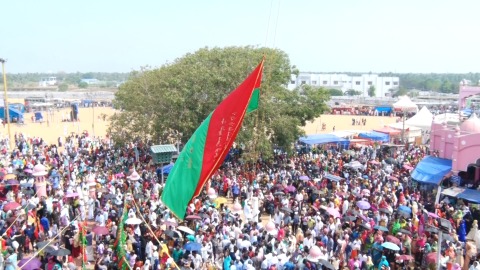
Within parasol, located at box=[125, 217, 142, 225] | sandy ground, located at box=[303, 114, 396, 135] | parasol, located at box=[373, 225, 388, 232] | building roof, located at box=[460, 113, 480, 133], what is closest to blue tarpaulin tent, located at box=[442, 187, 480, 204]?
building roof, located at box=[460, 113, 480, 133]

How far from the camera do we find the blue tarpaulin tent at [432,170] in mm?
19984

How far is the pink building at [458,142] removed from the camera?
63.8 feet

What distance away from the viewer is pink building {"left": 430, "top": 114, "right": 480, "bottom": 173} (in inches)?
766

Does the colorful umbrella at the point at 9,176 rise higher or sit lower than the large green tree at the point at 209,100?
lower

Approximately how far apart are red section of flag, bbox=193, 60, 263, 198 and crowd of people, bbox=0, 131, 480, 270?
3.47 meters

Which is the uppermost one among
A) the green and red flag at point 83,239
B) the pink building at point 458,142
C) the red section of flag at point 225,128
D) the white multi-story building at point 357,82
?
the white multi-story building at point 357,82

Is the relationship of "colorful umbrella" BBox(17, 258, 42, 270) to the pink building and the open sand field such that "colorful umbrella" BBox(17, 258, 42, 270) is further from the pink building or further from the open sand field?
the open sand field

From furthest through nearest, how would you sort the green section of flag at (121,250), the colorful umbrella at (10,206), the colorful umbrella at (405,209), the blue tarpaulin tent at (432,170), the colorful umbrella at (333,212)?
the blue tarpaulin tent at (432,170)
the colorful umbrella at (405,209)
the colorful umbrella at (10,206)
the colorful umbrella at (333,212)
the green section of flag at (121,250)

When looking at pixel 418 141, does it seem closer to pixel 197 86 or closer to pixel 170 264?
pixel 197 86

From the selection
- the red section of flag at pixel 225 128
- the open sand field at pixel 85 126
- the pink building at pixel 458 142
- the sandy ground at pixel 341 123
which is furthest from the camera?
the sandy ground at pixel 341 123

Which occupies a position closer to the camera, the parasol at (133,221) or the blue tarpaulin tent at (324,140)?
the parasol at (133,221)

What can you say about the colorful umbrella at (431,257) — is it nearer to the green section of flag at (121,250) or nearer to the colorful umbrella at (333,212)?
the colorful umbrella at (333,212)

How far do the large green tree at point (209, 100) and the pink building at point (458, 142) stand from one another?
7.24 m

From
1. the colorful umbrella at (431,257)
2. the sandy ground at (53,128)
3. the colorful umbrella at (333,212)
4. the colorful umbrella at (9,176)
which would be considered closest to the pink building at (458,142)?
the colorful umbrella at (333,212)
